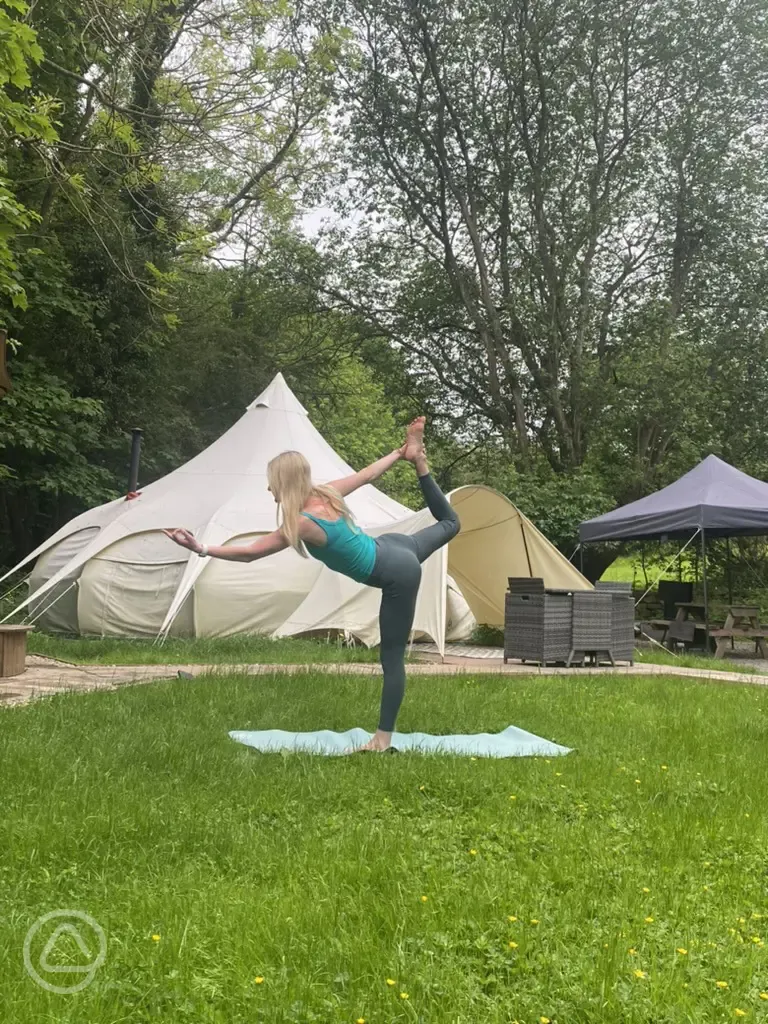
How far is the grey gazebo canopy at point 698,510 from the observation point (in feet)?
39.2

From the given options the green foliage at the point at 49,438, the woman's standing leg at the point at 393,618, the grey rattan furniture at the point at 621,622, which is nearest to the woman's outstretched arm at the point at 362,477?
the woman's standing leg at the point at 393,618

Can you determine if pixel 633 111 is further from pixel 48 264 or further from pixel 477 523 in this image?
pixel 48 264

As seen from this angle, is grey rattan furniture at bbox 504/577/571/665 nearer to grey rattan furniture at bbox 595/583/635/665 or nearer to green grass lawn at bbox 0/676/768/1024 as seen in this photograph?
grey rattan furniture at bbox 595/583/635/665

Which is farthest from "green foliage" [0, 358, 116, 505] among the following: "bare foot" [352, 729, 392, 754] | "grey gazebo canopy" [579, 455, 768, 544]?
"bare foot" [352, 729, 392, 754]

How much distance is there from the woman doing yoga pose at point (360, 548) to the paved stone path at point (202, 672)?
247 centimetres

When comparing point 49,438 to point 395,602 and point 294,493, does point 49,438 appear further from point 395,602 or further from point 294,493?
point 395,602

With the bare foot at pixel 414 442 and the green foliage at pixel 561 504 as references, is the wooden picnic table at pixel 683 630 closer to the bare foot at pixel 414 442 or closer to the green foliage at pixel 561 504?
the green foliage at pixel 561 504

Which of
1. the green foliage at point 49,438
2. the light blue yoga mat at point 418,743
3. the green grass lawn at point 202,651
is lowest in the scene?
the light blue yoga mat at point 418,743

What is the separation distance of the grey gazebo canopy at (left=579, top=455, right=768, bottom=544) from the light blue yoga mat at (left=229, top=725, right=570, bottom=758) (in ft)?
24.3

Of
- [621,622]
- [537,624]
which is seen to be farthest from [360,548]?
[621,622]

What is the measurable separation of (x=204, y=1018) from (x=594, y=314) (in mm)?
18626

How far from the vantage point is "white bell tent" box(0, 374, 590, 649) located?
11453 mm

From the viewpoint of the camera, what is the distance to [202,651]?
32.8 feet

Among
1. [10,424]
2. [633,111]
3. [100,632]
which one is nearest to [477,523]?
[100,632]
